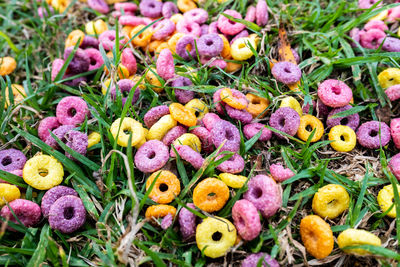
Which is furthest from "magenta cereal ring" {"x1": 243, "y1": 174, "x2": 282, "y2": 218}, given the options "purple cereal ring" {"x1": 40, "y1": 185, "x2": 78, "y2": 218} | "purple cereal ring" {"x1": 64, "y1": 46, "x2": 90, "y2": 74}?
"purple cereal ring" {"x1": 64, "y1": 46, "x2": 90, "y2": 74}

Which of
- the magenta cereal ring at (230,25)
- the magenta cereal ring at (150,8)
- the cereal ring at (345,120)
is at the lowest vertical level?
the cereal ring at (345,120)

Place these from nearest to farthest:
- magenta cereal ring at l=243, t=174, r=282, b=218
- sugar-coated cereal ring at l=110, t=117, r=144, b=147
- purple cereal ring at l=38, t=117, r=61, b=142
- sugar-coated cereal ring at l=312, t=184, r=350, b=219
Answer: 1. magenta cereal ring at l=243, t=174, r=282, b=218
2. sugar-coated cereal ring at l=312, t=184, r=350, b=219
3. sugar-coated cereal ring at l=110, t=117, r=144, b=147
4. purple cereal ring at l=38, t=117, r=61, b=142

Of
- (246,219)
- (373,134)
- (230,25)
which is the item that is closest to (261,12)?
(230,25)

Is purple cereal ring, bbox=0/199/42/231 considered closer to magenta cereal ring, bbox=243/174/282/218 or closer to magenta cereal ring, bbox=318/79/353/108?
magenta cereal ring, bbox=243/174/282/218

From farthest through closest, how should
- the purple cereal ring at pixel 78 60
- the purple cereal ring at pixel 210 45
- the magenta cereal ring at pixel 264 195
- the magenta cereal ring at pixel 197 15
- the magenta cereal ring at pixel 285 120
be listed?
the magenta cereal ring at pixel 197 15 → the purple cereal ring at pixel 78 60 → the purple cereal ring at pixel 210 45 → the magenta cereal ring at pixel 285 120 → the magenta cereal ring at pixel 264 195

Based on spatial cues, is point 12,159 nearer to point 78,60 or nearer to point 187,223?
point 78,60

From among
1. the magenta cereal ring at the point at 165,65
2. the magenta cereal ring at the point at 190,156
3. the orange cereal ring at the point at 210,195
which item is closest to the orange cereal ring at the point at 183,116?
the magenta cereal ring at the point at 190,156

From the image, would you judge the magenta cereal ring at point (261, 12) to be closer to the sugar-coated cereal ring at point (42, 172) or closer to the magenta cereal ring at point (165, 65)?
the magenta cereal ring at point (165, 65)
